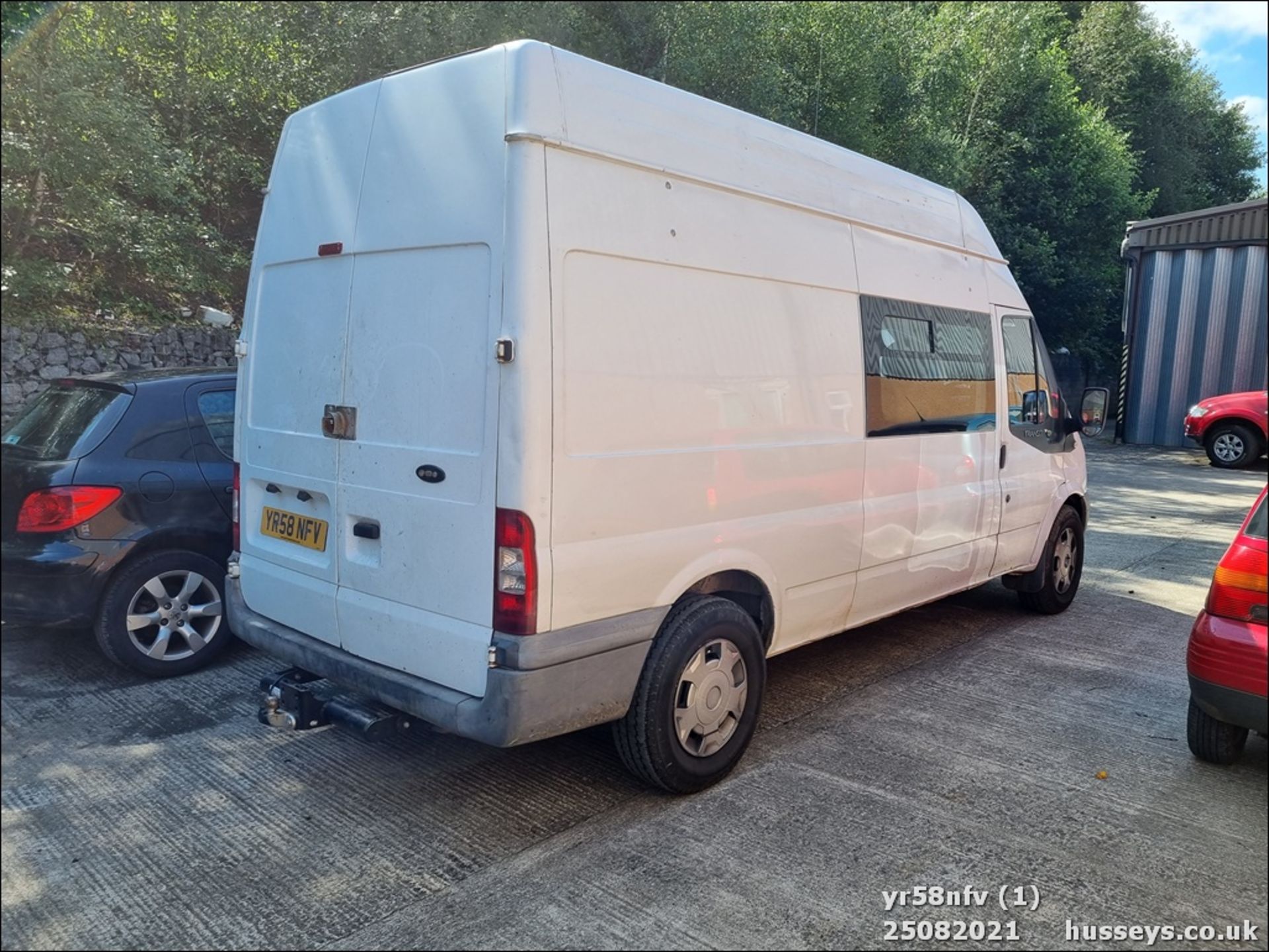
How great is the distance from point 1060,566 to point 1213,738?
8.67 feet

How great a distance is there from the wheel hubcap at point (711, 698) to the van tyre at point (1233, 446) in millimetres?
9840

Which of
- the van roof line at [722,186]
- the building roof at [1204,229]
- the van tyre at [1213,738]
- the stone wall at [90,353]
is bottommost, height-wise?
the van tyre at [1213,738]

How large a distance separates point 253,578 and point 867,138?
46.7 ft

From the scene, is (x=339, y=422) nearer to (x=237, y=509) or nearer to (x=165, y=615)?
(x=237, y=509)

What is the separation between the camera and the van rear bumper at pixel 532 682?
293 cm

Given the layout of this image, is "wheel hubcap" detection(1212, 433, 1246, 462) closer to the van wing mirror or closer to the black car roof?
the van wing mirror

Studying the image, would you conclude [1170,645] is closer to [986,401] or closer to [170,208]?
[986,401]

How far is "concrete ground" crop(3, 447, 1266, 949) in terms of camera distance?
105 inches

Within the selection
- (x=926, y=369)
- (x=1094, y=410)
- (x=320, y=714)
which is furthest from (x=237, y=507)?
(x=1094, y=410)

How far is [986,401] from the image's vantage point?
527cm

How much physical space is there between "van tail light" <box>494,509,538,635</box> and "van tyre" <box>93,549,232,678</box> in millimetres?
2267

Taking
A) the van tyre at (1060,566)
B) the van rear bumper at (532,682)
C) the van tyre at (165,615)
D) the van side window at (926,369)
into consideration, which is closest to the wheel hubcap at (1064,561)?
the van tyre at (1060,566)

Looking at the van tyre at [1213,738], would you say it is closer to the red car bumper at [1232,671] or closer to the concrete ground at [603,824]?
the concrete ground at [603,824]

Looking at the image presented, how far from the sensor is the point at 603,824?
3334 millimetres
